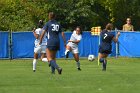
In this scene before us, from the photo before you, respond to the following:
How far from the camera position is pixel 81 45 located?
34.8 m

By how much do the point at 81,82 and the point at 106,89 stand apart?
204 cm

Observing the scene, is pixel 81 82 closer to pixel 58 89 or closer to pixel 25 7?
pixel 58 89

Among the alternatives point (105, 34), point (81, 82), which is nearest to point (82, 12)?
point (105, 34)

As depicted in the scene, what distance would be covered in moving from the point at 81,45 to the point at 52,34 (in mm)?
15974

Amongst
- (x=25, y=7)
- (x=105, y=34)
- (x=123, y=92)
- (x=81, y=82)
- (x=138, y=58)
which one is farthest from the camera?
(x=25, y=7)

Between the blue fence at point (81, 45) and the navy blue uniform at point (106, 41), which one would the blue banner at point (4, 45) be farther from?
the navy blue uniform at point (106, 41)

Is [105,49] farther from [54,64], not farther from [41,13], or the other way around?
[41,13]

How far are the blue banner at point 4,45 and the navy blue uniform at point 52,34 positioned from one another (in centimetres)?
1491

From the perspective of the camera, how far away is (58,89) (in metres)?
13.7

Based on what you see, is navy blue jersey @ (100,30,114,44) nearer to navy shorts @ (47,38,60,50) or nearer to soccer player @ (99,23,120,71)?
soccer player @ (99,23,120,71)

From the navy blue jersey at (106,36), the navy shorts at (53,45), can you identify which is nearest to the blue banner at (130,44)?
the navy blue jersey at (106,36)

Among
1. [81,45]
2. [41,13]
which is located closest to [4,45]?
[81,45]

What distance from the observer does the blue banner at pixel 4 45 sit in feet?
110

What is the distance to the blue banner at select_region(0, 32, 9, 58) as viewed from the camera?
33531 mm
